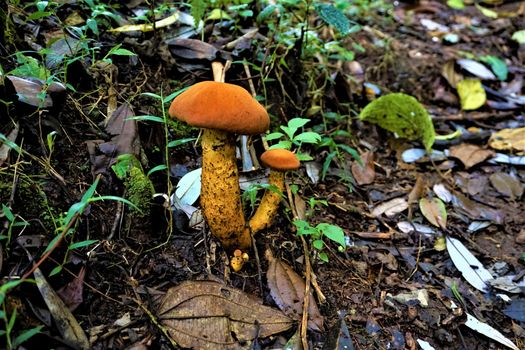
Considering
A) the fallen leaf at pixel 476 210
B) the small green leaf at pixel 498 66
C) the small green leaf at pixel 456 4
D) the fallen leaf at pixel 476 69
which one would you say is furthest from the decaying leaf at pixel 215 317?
the small green leaf at pixel 456 4

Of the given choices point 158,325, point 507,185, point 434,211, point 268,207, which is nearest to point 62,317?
point 158,325

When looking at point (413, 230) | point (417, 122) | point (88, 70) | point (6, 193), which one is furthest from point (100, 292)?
point (417, 122)

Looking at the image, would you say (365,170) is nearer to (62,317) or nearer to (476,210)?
(476,210)

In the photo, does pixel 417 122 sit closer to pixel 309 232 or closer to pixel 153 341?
pixel 309 232

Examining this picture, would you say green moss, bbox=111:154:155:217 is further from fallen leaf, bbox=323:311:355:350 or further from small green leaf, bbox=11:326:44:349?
fallen leaf, bbox=323:311:355:350

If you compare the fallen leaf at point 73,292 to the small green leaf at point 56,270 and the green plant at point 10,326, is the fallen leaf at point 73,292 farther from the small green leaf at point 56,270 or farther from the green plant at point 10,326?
the green plant at point 10,326

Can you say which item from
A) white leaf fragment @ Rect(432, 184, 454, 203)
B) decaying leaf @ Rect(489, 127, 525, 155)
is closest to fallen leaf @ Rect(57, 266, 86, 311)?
white leaf fragment @ Rect(432, 184, 454, 203)
